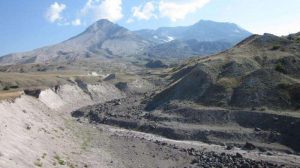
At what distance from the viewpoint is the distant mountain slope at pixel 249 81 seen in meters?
85.1

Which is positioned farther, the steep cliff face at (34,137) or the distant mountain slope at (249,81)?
the distant mountain slope at (249,81)

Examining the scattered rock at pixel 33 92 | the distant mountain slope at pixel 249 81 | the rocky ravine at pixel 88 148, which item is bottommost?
the rocky ravine at pixel 88 148

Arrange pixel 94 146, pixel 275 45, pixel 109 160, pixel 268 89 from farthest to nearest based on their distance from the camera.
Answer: pixel 275 45 < pixel 268 89 < pixel 94 146 < pixel 109 160

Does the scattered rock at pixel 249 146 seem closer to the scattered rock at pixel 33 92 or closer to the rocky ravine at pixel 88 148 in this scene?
the rocky ravine at pixel 88 148

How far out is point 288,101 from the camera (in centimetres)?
8144

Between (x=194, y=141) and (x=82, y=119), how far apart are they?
36.7 meters

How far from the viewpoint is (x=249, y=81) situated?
94.3 metres

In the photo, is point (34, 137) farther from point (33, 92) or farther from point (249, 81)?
point (33, 92)

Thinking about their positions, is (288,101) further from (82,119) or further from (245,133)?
(82,119)

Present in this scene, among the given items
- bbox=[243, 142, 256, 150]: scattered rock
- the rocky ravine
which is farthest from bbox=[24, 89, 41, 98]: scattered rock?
bbox=[243, 142, 256, 150]: scattered rock

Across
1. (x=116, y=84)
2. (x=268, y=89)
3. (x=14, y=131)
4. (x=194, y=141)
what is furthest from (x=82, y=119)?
(x=116, y=84)

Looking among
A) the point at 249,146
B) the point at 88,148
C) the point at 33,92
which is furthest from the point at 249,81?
the point at 33,92

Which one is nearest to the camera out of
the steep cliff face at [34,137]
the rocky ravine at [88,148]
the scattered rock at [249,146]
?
the steep cliff face at [34,137]

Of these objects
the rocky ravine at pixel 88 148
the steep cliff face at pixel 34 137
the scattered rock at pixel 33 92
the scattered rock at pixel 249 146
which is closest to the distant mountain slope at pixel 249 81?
the scattered rock at pixel 249 146
